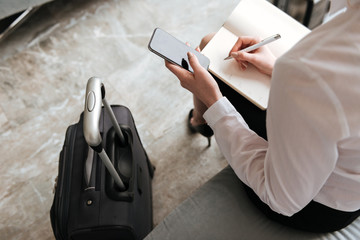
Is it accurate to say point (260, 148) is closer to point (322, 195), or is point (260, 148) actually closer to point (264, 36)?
point (322, 195)

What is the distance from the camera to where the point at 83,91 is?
4.83 feet

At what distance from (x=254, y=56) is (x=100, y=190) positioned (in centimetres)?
54

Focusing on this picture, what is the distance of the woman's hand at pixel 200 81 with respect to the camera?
77 cm

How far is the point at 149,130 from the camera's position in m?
1.42

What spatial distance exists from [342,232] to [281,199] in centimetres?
32

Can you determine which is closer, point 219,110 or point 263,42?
point 219,110

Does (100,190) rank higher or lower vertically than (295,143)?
lower

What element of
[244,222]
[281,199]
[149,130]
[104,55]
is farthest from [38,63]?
[281,199]

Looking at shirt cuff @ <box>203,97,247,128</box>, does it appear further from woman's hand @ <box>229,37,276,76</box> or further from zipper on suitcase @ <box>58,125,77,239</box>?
zipper on suitcase @ <box>58,125,77,239</box>

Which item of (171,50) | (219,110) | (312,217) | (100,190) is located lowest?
(312,217)

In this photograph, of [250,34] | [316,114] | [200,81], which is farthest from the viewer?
[250,34]

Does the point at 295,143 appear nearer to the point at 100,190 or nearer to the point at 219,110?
the point at 219,110

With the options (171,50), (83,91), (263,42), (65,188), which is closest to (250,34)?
(263,42)


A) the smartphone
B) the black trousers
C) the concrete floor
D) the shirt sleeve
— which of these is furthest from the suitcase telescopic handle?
the concrete floor
